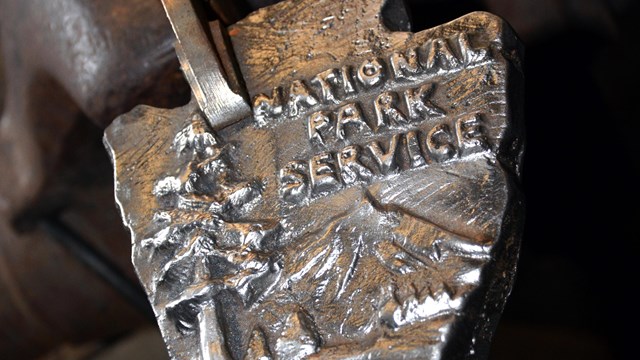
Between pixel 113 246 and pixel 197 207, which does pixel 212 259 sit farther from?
pixel 113 246

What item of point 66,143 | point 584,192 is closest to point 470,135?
point 584,192

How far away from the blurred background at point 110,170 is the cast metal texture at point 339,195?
141 millimetres

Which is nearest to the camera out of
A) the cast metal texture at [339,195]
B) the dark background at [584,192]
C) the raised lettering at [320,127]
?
the cast metal texture at [339,195]

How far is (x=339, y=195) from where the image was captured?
27.8 inches

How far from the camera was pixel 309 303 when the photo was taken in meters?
0.67

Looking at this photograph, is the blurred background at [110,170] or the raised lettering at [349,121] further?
the blurred background at [110,170]

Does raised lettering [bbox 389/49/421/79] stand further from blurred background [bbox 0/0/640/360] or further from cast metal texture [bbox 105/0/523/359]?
blurred background [bbox 0/0/640/360]

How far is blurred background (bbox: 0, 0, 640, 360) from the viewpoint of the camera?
91 cm

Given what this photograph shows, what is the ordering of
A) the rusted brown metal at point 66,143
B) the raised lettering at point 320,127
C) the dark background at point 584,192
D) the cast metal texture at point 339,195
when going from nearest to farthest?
the cast metal texture at point 339,195
the raised lettering at point 320,127
the rusted brown metal at point 66,143
the dark background at point 584,192

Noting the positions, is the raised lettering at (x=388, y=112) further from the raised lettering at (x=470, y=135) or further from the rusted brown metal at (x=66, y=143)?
the rusted brown metal at (x=66, y=143)

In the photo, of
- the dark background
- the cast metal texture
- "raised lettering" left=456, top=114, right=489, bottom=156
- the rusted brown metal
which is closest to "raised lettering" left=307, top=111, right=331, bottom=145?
the cast metal texture

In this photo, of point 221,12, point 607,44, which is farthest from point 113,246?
point 607,44

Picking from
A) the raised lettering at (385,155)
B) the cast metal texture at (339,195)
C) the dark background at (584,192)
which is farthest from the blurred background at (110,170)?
the raised lettering at (385,155)

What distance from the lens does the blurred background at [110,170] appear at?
0.91 m
